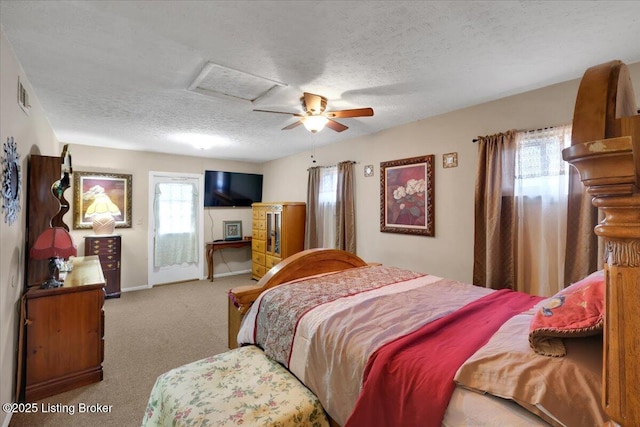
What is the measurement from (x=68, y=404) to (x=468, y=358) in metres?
2.79

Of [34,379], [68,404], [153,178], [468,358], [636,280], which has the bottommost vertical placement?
[68,404]

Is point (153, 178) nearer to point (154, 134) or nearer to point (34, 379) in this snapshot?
point (154, 134)

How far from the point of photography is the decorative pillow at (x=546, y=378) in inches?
34.4

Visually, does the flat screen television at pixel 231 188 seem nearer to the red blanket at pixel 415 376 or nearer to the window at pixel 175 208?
the window at pixel 175 208

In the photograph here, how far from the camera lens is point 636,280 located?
518 millimetres

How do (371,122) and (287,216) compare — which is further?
(287,216)

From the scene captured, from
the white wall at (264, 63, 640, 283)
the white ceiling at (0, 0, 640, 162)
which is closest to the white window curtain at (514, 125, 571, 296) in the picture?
the white wall at (264, 63, 640, 283)

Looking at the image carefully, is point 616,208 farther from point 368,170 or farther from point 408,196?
point 368,170

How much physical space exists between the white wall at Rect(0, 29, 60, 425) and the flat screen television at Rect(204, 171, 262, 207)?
323 centimetres

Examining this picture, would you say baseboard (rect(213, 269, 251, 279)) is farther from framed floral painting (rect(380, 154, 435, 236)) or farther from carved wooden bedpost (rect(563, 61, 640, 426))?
carved wooden bedpost (rect(563, 61, 640, 426))

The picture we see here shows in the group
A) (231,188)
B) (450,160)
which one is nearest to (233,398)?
(450,160)

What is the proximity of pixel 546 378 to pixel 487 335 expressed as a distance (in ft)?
1.25

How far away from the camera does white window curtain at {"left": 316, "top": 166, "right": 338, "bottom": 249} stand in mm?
4402

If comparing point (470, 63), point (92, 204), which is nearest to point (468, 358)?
point (470, 63)
